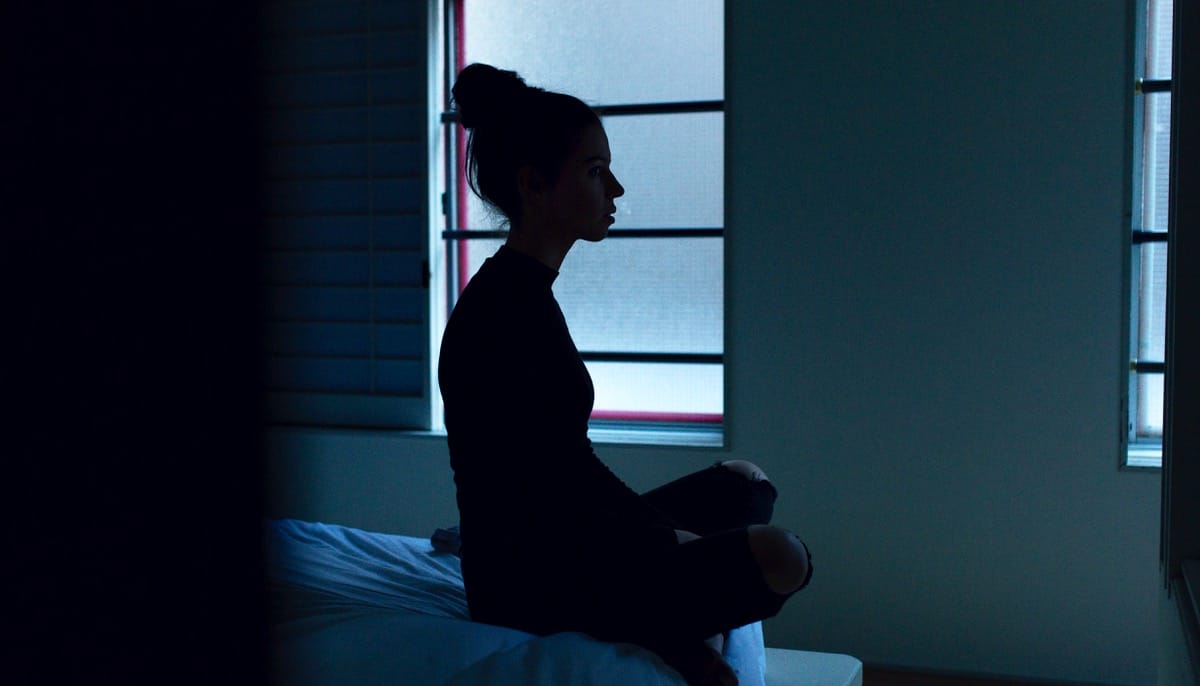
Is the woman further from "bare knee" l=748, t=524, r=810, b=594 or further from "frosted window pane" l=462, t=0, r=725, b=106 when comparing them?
"frosted window pane" l=462, t=0, r=725, b=106

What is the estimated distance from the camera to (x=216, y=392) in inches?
14.6

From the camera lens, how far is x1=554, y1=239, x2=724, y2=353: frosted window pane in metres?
3.01

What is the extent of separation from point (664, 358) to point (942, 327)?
2.49 ft

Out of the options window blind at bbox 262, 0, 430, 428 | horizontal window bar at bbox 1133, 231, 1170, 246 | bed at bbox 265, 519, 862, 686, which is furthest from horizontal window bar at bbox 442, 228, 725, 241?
bed at bbox 265, 519, 862, 686

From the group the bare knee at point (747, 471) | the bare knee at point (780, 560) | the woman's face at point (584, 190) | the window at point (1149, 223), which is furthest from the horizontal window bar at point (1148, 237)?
the bare knee at point (780, 560)

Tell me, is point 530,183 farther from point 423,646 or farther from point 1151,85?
point 1151,85

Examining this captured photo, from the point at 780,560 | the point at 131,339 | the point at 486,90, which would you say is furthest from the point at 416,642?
the point at 131,339

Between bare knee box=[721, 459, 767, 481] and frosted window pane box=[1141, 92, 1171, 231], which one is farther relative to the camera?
frosted window pane box=[1141, 92, 1171, 231]

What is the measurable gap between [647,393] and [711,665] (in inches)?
62.5

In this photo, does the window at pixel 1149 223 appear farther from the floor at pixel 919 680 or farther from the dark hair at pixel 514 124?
the dark hair at pixel 514 124

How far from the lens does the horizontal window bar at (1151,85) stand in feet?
8.52

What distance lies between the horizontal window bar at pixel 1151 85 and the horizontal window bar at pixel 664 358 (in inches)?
47.2

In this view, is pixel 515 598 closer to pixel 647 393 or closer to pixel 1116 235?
pixel 647 393

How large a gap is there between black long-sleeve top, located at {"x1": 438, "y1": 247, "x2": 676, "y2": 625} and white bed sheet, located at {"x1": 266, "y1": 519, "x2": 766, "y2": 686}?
10 centimetres
